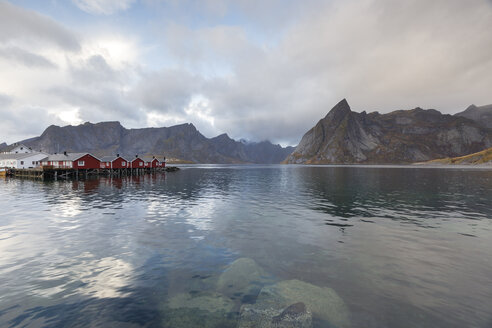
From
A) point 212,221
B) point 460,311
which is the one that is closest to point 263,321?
point 460,311

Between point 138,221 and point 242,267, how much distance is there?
14.6 meters

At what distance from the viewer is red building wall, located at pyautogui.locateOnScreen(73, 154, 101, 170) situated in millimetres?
88312

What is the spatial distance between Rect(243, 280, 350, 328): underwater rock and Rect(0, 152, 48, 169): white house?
126 m

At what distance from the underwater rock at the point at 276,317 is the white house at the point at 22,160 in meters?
126

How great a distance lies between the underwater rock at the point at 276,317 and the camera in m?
8.08

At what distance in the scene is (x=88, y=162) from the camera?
9181 cm

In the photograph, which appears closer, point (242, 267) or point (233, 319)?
point (233, 319)

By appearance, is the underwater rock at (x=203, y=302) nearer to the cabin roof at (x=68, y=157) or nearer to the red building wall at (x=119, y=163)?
the cabin roof at (x=68, y=157)

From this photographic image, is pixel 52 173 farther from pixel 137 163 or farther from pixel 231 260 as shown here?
pixel 231 260

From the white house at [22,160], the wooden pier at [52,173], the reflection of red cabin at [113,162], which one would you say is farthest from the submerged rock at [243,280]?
the white house at [22,160]

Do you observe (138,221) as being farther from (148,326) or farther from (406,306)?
(406,306)

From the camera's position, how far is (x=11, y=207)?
29.2m

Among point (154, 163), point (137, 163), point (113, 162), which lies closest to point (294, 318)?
point (113, 162)

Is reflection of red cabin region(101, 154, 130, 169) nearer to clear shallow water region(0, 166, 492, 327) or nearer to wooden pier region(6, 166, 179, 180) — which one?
wooden pier region(6, 166, 179, 180)
